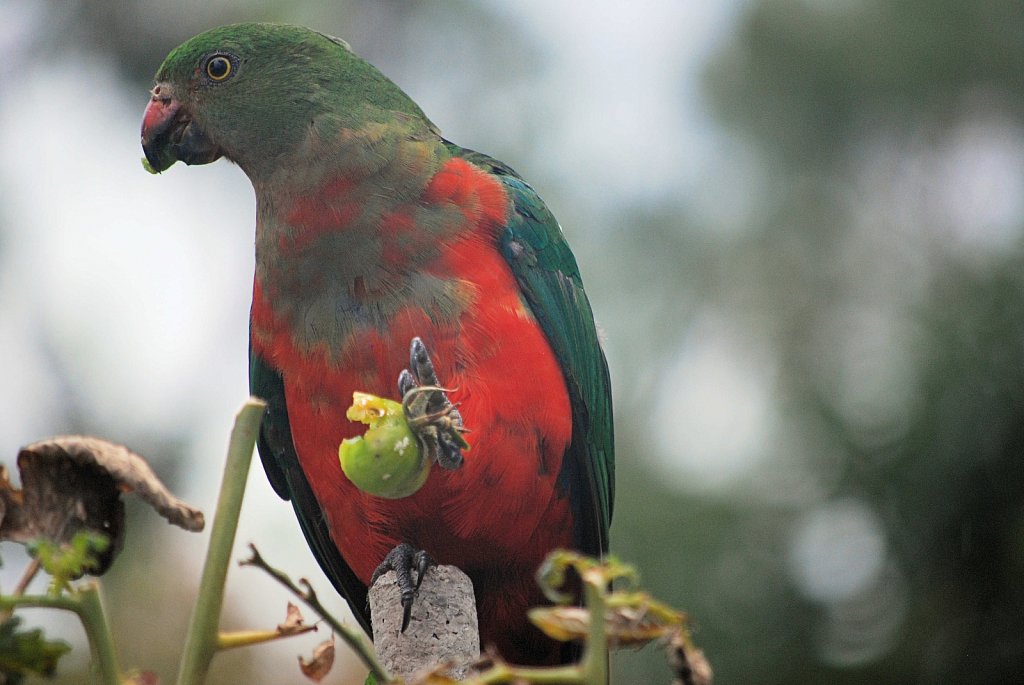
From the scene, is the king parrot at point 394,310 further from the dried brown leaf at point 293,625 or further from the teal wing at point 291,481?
the dried brown leaf at point 293,625

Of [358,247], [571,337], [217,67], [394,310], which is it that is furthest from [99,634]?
[217,67]

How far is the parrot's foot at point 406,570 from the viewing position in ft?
5.83

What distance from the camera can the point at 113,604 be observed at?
6.00 metres

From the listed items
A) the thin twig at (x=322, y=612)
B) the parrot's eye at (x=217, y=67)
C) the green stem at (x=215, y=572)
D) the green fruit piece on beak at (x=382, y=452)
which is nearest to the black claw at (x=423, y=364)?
the green fruit piece on beak at (x=382, y=452)

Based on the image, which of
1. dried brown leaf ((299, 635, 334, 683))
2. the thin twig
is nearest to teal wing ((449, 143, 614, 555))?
dried brown leaf ((299, 635, 334, 683))

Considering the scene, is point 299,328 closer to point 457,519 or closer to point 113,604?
point 457,519

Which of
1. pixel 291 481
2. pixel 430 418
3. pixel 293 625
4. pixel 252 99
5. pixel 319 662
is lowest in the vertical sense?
pixel 291 481

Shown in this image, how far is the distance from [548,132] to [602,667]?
22.7 feet

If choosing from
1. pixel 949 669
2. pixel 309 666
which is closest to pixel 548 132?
pixel 949 669

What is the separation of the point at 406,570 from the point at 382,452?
33.9 inches

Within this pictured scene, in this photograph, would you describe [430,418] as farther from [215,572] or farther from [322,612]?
[215,572]

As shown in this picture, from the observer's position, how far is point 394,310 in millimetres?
2463

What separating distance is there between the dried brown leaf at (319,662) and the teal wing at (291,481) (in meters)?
1.67

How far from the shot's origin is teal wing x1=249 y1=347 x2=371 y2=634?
9.20ft
